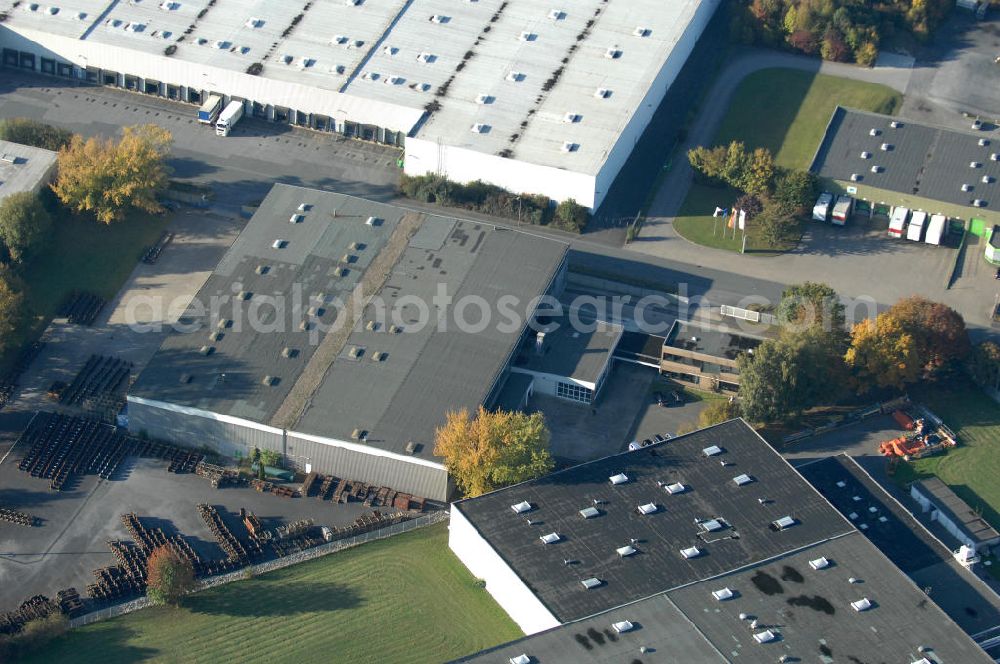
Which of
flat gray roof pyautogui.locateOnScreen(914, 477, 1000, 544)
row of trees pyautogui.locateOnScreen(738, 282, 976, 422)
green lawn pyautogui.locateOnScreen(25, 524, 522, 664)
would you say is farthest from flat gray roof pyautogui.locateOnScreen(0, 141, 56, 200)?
flat gray roof pyautogui.locateOnScreen(914, 477, 1000, 544)

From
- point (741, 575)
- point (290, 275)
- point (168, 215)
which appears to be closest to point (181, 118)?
point (168, 215)

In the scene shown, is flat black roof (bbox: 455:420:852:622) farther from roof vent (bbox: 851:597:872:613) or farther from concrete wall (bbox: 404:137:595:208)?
concrete wall (bbox: 404:137:595:208)

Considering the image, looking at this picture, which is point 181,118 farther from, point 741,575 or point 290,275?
point 741,575

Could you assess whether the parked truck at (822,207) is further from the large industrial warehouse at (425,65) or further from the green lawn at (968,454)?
the green lawn at (968,454)

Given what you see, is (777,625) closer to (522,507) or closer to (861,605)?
(861,605)

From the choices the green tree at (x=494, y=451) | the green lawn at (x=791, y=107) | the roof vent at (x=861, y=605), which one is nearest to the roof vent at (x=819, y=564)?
the roof vent at (x=861, y=605)

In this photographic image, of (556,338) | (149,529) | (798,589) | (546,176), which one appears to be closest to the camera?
(798,589)

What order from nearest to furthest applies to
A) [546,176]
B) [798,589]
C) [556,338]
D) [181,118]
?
[798,589] < [556,338] < [546,176] < [181,118]
